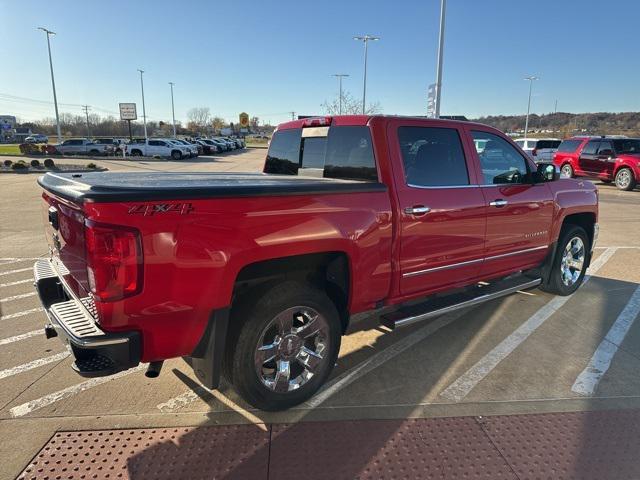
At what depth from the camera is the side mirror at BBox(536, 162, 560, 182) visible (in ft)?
14.9

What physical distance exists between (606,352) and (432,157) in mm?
2357

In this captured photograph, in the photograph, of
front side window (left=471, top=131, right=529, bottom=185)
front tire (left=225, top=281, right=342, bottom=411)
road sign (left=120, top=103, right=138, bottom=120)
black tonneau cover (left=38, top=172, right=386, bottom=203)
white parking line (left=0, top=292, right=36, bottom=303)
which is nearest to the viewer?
black tonneau cover (left=38, top=172, right=386, bottom=203)

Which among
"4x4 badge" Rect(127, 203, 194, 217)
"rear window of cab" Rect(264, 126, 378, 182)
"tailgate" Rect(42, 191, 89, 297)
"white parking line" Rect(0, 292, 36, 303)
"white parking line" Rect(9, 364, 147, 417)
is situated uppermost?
"rear window of cab" Rect(264, 126, 378, 182)

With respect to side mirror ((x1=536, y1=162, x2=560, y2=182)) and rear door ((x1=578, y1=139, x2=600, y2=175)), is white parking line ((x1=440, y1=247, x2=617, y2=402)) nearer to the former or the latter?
side mirror ((x1=536, y1=162, x2=560, y2=182))

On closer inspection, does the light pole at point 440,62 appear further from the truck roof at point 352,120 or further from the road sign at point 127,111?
the road sign at point 127,111

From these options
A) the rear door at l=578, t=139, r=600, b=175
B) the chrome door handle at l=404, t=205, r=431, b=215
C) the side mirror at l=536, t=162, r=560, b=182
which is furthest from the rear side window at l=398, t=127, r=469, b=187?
the rear door at l=578, t=139, r=600, b=175

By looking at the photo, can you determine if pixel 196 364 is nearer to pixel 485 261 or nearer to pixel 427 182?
pixel 427 182

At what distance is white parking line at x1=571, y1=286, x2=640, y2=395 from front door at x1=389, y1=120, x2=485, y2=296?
1199 mm

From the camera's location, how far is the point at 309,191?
9.17 feet

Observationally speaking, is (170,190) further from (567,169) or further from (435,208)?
(567,169)

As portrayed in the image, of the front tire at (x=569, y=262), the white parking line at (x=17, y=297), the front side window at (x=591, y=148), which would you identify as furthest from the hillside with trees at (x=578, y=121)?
the white parking line at (x=17, y=297)

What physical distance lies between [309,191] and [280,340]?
1.02 meters

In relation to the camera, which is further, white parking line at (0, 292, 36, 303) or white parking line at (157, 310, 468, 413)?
white parking line at (0, 292, 36, 303)

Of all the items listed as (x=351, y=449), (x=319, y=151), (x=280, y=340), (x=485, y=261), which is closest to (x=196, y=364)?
(x=280, y=340)
